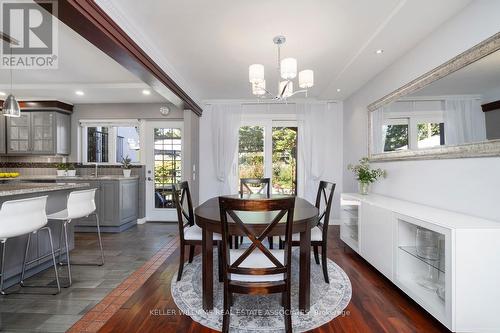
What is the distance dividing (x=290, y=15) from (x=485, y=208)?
2144mm

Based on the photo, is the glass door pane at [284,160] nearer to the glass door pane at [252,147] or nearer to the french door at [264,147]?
the french door at [264,147]

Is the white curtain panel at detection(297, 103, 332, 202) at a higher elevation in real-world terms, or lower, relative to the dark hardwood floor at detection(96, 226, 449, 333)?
higher

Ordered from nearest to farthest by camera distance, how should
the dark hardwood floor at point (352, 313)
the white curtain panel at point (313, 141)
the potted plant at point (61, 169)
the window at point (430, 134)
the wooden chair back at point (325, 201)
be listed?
1. the dark hardwood floor at point (352, 313)
2. the window at point (430, 134)
3. the wooden chair back at point (325, 201)
4. the potted plant at point (61, 169)
5. the white curtain panel at point (313, 141)

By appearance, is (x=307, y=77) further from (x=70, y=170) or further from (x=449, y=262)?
(x=70, y=170)

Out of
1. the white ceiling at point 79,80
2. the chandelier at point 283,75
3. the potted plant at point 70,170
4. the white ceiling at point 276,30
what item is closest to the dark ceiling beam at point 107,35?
the white ceiling at point 276,30

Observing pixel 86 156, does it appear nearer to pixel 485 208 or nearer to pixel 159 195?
pixel 159 195

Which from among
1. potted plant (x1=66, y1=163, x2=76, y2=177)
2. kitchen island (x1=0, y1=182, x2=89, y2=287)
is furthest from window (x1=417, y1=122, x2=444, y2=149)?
potted plant (x1=66, y1=163, x2=76, y2=177)

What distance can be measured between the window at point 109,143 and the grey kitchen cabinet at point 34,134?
1.52 feet

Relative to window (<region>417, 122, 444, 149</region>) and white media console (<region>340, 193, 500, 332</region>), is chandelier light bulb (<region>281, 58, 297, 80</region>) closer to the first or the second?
window (<region>417, 122, 444, 149</region>)

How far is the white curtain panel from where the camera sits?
15.3 ft

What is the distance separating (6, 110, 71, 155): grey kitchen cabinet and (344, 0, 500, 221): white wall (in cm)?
553

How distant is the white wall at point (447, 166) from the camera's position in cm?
176

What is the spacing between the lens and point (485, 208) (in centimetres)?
177

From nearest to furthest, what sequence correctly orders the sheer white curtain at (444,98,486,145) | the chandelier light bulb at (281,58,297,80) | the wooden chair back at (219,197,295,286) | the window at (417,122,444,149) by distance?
the wooden chair back at (219,197,295,286) < the sheer white curtain at (444,98,486,145) < the chandelier light bulb at (281,58,297,80) < the window at (417,122,444,149)
